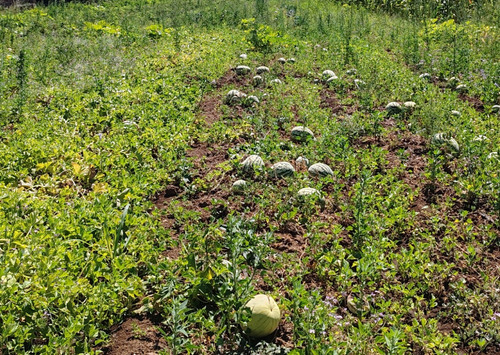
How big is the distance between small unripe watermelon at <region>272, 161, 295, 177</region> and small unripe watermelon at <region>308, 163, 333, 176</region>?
0.22 metres

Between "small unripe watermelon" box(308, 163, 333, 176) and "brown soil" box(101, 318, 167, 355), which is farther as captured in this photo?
"small unripe watermelon" box(308, 163, 333, 176)

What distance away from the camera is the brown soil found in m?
2.57

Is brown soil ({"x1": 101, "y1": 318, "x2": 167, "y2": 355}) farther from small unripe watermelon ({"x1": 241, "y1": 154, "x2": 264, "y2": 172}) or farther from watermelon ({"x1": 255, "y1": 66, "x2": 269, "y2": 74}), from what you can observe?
watermelon ({"x1": 255, "y1": 66, "x2": 269, "y2": 74})

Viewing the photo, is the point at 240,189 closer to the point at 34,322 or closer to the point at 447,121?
the point at 34,322

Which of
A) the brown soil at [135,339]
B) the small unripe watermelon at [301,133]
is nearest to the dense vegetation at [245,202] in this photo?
the brown soil at [135,339]

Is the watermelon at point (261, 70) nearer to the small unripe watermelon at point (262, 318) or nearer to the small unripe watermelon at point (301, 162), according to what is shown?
the small unripe watermelon at point (301, 162)

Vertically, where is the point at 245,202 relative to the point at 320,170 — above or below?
below

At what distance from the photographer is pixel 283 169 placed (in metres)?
4.51

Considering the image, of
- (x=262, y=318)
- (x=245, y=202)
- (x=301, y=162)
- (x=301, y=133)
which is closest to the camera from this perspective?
(x=262, y=318)

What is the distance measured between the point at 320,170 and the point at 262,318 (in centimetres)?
226

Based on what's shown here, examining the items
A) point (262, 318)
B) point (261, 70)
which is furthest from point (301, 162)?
point (261, 70)

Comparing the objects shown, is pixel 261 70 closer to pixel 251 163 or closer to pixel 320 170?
pixel 251 163

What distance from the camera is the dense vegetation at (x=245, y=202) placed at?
105 inches

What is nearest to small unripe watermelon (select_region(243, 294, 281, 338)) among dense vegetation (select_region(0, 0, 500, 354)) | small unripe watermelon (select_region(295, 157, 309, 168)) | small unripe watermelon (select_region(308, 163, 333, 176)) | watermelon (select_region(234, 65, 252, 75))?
dense vegetation (select_region(0, 0, 500, 354))
